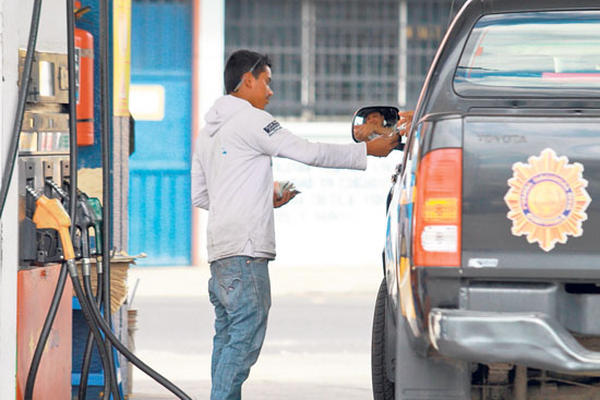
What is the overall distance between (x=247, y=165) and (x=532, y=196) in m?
1.96

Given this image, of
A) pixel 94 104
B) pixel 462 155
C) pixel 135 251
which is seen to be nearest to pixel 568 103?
pixel 462 155

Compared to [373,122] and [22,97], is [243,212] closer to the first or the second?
[373,122]

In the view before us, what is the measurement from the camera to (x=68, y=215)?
16.6 ft

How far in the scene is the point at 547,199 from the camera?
4359 mm

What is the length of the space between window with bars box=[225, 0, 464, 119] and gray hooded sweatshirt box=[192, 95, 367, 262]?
1082 centimetres

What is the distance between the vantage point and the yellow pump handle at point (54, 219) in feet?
16.1

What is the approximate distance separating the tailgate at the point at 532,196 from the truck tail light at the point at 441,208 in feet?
0.09

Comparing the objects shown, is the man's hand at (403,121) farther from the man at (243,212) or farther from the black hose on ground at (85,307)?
the black hose on ground at (85,307)

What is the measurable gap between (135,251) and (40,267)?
1096 centimetres

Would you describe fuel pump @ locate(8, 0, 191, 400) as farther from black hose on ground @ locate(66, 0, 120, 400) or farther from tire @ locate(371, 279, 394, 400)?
tire @ locate(371, 279, 394, 400)

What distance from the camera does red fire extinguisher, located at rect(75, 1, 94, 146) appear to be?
263 inches

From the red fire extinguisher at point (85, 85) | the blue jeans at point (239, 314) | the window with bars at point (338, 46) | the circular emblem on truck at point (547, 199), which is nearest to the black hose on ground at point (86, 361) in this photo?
the blue jeans at point (239, 314)

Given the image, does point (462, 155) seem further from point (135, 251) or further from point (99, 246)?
point (135, 251)

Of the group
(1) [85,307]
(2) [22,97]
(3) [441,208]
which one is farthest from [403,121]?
(2) [22,97]
